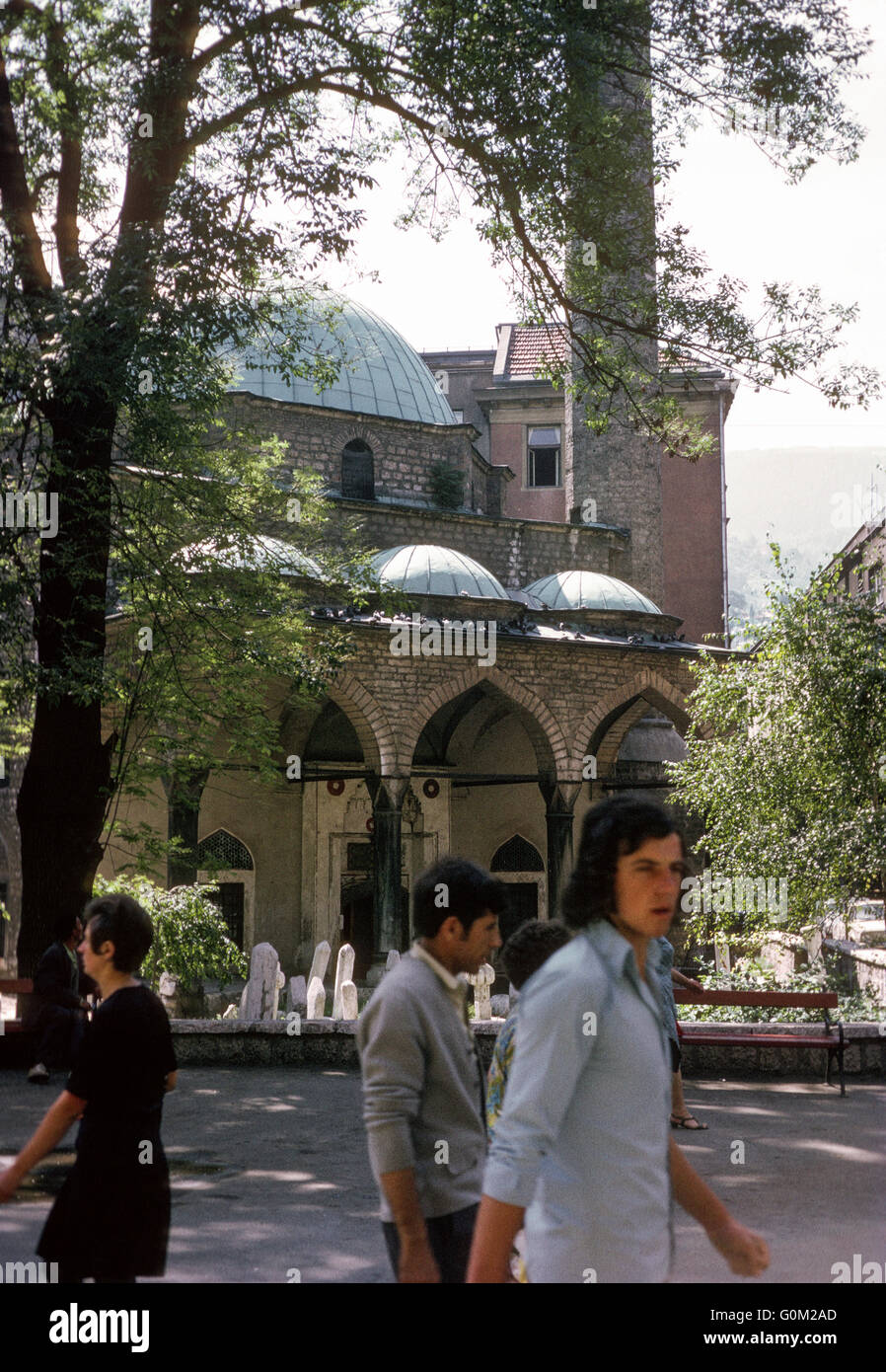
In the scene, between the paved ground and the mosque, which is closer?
the paved ground

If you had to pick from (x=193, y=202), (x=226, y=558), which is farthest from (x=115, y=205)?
(x=226, y=558)

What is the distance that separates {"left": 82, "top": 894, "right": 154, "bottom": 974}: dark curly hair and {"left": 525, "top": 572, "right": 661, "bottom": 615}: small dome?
19795mm

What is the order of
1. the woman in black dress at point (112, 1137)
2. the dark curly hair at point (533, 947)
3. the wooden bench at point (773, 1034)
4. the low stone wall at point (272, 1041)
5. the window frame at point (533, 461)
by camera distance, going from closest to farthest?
the woman in black dress at point (112, 1137)
the dark curly hair at point (533, 947)
the wooden bench at point (773, 1034)
the low stone wall at point (272, 1041)
the window frame at point (533, 461)

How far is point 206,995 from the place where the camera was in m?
16.5

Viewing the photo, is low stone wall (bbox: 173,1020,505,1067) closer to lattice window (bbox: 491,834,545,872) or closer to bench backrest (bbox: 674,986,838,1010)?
bench backrest (bbox: 674,986,838,1010)

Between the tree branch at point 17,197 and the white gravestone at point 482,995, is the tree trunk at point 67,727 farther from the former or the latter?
the white gravestone at point 482,995

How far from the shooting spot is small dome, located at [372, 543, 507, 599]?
2169 centimetres

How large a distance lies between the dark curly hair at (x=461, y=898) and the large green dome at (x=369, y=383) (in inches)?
870

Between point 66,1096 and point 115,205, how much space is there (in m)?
9.11

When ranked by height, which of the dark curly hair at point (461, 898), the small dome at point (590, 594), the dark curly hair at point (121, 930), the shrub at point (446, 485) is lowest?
the dark curly hair at point (121, 930)

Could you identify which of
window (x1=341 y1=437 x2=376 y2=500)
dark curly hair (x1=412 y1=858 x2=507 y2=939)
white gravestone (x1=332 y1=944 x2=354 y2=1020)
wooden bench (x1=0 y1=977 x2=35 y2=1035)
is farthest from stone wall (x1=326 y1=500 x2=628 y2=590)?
dark curly hair (x1=412 y1=858 x2=507 y2=939)

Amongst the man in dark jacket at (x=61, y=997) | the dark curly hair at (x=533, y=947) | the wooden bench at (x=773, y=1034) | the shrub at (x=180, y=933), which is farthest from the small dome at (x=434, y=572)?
the dark curly hair at (x=533, y=947)

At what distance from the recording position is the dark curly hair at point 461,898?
2824 mm
